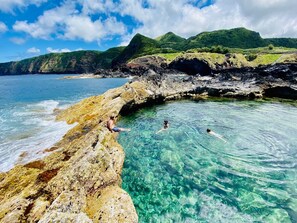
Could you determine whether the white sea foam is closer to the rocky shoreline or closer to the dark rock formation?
the rocky shoreline

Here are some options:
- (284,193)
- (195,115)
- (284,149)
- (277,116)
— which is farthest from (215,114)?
(284,193)

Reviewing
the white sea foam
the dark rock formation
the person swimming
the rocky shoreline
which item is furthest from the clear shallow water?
the dark rock formation

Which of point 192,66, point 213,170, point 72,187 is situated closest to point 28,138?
point 72,187

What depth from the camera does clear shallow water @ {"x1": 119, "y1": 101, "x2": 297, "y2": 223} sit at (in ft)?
35.2

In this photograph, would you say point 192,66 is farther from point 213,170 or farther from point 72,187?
point 72,187

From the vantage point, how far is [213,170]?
47.6 feet

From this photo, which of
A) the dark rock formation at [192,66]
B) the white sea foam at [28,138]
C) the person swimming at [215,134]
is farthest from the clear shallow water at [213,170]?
the dark rock formation at [192,66]

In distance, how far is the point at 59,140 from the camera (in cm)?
1959

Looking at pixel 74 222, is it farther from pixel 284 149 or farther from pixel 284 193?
pixel 284 149

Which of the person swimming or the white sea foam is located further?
the person swimming

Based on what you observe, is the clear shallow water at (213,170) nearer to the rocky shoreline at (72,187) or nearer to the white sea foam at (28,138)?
the rocky shoreline at (72,187)

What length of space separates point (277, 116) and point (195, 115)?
11274 millimetres

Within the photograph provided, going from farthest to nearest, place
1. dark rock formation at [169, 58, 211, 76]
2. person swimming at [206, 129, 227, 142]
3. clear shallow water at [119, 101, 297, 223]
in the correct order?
1. dark rock formation at [169, 58, 211, 76]
2. person swimming at [206, 129, 227, 142]
3. clear shallow water at [119, 101, 297, 223]

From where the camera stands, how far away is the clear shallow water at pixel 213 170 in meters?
10.7
